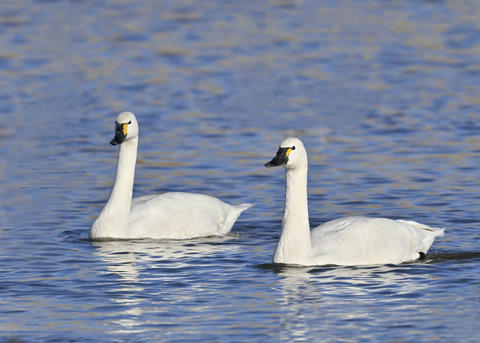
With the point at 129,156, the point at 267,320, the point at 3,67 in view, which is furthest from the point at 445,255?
the point at 3,67

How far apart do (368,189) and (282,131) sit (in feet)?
13.8

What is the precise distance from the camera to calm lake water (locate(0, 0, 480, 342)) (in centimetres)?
1179

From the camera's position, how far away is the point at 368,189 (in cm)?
1780

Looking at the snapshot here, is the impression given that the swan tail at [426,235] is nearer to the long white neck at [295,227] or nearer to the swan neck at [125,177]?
the long white neck at [295,227]

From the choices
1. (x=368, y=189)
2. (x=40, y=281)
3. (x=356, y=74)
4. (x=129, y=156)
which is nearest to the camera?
(x=40, y=281)

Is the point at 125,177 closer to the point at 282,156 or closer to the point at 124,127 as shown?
the point at 124,127

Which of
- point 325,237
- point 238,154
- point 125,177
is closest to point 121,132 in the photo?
point 125,177

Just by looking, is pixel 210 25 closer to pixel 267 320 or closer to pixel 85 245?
pixel 85 245

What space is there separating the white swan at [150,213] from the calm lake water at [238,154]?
226mm

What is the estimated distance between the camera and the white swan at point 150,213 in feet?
50.8

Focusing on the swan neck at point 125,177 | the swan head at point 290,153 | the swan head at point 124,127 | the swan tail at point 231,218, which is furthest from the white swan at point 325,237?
the swan head at point 124,127

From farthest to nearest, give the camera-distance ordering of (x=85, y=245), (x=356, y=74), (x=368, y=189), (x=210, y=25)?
(x=210, y=25) → (x=356, y=74) → (x=368, y=189) → (x=85, y=245)

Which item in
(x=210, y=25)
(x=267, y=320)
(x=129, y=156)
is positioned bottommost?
(x=267, y=320)

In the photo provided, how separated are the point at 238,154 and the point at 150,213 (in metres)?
4.66
